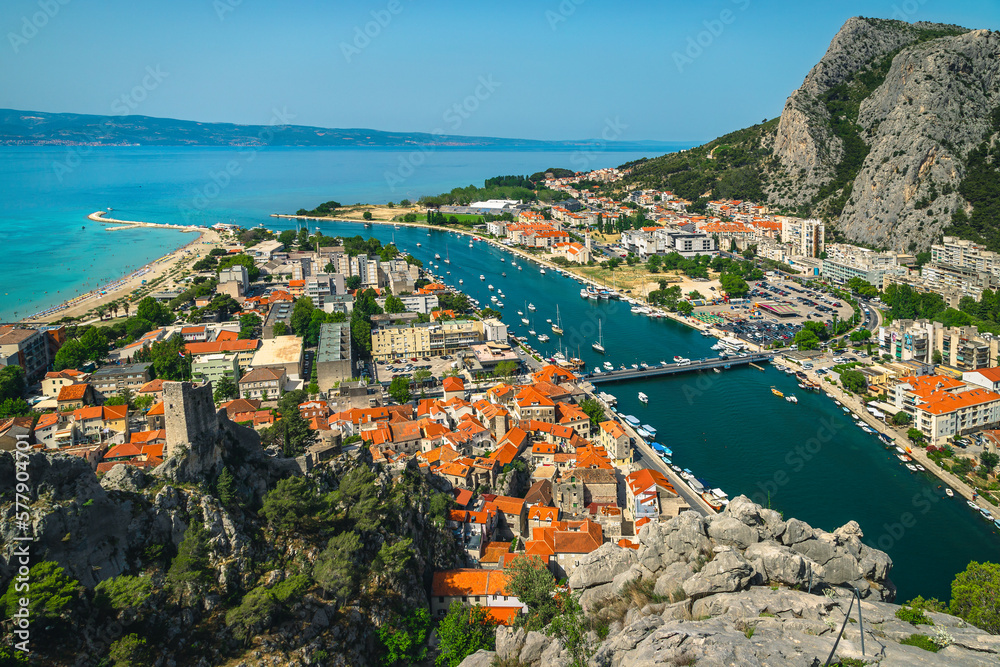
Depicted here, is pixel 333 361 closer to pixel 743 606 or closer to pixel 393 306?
pixel 393 306

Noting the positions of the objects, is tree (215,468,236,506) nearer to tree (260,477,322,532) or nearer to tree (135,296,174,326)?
tree (260,477,322,532)

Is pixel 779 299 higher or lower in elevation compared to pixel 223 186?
lower

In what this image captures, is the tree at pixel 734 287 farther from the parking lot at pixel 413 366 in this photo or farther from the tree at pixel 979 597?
the tree at pixel 979 597

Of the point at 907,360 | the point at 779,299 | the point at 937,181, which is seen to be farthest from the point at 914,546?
the point at 937,181

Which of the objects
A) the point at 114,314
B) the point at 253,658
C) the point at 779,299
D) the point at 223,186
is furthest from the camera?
the point at 223,186

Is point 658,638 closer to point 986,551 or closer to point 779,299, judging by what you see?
point 986,551

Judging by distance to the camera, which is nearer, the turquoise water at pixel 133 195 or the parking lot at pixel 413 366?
the parking lot at pixel 413 366

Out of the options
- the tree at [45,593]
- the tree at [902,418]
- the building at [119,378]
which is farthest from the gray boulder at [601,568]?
the building at [119,378]

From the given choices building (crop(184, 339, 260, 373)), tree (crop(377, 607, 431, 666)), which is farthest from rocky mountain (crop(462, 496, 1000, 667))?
building (crop(184, 339, 260, 373))
